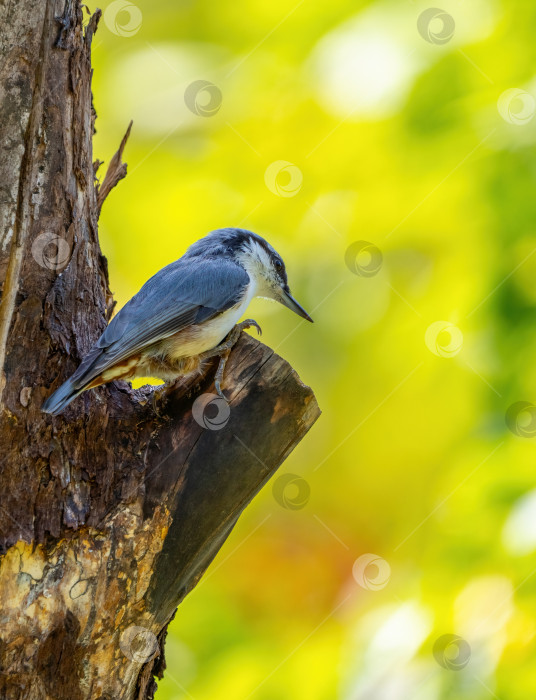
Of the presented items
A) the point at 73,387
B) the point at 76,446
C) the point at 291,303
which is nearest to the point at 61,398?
the point at 73,387

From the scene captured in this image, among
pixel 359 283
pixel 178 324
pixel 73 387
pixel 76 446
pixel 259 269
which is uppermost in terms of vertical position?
pixel 359 283

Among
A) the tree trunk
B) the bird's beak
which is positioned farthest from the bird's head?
the tree trunk

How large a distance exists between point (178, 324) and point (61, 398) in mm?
658

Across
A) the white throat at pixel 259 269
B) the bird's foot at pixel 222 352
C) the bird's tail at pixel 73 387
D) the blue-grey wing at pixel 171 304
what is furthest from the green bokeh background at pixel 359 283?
the bird's tail at pixel 73 387

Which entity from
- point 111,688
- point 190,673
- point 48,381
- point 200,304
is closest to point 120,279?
point 200,304

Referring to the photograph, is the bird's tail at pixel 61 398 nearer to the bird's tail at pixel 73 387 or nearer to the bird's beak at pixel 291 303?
the bird's tail at pixel 73 387

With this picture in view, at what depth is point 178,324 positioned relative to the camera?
2.62 meters

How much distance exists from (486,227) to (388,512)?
131 centimetres

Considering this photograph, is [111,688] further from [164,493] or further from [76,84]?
[76,84]

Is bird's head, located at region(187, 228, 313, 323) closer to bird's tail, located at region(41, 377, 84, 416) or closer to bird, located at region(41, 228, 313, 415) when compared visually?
bird, located at region(41, 228, 313, 415)

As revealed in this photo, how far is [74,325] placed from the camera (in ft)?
7.62

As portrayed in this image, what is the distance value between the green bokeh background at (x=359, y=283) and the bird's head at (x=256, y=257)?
184mm

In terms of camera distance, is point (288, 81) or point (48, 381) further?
point (288, 81)

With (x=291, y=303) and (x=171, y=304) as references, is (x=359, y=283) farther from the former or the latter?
(x=171, y=304)
